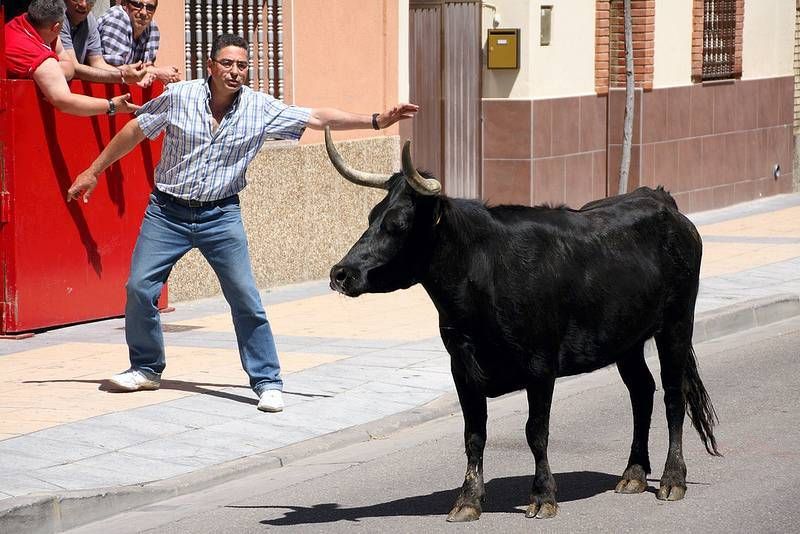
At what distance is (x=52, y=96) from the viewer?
11406 mm

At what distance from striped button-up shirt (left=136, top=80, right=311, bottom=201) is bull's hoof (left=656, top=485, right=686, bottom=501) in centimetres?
307

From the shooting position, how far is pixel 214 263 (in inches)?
371

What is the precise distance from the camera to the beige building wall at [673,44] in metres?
20.9

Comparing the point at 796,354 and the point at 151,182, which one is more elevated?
the point at 151,182

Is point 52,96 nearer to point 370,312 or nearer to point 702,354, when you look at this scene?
point 370,312

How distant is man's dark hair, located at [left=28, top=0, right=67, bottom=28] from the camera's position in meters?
11.4

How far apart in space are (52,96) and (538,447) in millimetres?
5730

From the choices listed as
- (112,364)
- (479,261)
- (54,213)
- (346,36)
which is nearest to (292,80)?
(346,36)

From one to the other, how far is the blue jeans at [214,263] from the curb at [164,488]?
2.32 ft

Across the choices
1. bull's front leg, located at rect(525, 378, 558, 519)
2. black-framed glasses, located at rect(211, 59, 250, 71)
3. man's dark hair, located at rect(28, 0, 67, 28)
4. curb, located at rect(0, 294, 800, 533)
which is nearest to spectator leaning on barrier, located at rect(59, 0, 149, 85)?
man's dark hair, located at rect(28, 0, 67, 28)

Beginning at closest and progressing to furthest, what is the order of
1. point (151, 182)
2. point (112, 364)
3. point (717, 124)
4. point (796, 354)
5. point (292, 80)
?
point (112, 364), point (796, 354), point (151, 182), point (292, 80), point (717, 124)

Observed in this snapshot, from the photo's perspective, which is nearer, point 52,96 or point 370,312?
point 52,96

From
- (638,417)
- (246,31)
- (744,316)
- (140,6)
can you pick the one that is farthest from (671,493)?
(246,31)

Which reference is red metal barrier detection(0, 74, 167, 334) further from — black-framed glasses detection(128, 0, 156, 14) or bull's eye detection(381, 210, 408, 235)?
bull's eye detection(381, 210, 408, 235)
